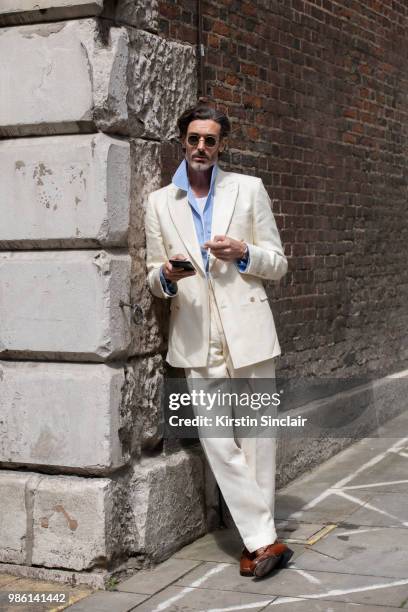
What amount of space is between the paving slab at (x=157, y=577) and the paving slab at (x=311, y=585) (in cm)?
6

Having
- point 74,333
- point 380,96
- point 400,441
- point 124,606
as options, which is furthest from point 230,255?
point 380,96

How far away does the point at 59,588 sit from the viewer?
482 centimetres

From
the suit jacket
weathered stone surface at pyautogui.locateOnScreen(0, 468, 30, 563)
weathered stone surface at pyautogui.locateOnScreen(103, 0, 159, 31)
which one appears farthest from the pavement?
weathered stone surface at pyautogui.locateOnScreen(103, 0, 159, 31)

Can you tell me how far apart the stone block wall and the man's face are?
0.93 ft

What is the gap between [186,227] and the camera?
5.03 m

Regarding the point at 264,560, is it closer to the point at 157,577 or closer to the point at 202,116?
the point at 157,577

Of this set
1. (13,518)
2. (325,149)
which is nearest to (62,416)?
(13,518)

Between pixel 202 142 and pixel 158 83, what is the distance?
51 centimetres

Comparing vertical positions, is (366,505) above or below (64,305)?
below

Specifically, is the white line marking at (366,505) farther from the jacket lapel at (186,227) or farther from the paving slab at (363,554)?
the jacket lapel at (186,227)

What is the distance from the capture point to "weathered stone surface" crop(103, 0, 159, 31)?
16.0 feet

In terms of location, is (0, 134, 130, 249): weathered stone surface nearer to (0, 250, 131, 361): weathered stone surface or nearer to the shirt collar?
(0, 250, 131, 361): weathered stone surface

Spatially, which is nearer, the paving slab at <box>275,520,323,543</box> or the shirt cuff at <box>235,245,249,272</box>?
the shirt cuff at <box>235,245,249,272</box>

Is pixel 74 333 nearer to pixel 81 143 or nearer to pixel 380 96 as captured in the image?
pixel 81 143
